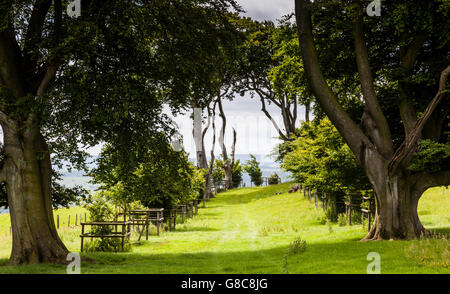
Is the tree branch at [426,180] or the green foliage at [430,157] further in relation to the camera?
the tree branch at [426,180]

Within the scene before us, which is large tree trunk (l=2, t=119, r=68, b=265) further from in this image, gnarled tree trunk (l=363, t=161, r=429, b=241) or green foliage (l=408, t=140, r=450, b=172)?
green foliage (l=408, t=140, r=450, b=172)

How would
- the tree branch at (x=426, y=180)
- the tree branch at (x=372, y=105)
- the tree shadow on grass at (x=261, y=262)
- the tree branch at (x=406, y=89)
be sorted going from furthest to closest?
1. the tree branch at (x=406, y=89)
2. the tree branch at (x=372, y=105)
3. the tree branch at (x=426, y=180)
4. the tree shadow on grass at (x=261, y=262)

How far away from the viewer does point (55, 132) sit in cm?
1306

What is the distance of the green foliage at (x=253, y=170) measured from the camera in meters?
67.8

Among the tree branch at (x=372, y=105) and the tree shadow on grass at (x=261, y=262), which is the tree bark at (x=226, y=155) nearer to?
the tree branch at (x=372, y=105)

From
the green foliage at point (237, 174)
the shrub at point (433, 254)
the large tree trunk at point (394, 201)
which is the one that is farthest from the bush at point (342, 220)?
the green foliage at point (237, 174)

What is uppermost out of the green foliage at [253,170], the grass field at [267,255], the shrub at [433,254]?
the green foliage at [253,170]

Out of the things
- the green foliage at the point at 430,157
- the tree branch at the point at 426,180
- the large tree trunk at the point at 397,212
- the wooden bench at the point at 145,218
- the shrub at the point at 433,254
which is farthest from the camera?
the wooden bench at the point at 145,218

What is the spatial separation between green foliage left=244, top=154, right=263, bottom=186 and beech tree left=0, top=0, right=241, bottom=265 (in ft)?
174

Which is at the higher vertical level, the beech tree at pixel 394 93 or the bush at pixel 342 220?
the beech tree at pixel 394 93

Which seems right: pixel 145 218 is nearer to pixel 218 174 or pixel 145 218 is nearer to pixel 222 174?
pixel 218 174

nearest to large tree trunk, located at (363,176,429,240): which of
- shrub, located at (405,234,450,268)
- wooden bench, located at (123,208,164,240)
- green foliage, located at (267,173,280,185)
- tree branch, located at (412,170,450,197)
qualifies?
tree branch, located at (412,170,450,197)

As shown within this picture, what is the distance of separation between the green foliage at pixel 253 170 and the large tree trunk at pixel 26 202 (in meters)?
55.8
